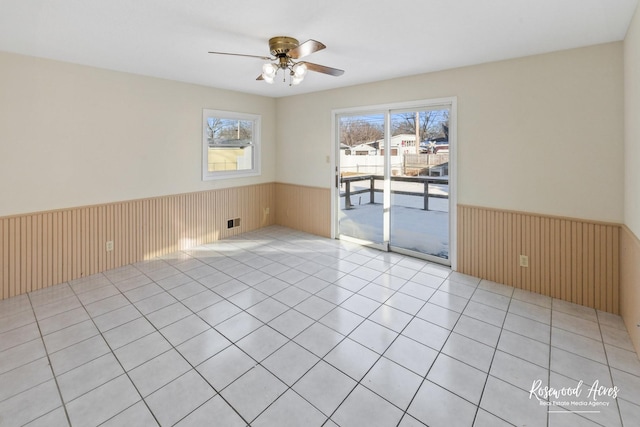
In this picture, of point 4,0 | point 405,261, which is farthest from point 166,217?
point 405,261

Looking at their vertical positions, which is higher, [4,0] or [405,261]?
[4,0]

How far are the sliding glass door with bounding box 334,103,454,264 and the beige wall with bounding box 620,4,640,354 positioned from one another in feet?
5.27

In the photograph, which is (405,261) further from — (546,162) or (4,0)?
(4,0)

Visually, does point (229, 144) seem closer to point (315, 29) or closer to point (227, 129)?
point (227, 129)

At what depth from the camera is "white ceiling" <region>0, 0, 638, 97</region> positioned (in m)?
2.23

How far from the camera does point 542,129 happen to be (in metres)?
3.18

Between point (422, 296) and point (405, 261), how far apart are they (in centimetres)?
107

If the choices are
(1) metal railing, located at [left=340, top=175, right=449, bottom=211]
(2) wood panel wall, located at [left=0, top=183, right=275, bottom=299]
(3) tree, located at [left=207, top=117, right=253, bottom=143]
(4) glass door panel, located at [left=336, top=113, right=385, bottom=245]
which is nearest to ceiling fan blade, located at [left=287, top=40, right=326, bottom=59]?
(4) glass door panel, located at [left=336, top=113, right=385, bottom=245]

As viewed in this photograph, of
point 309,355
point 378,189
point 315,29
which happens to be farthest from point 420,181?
point 309,355

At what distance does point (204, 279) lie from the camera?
12.1ft

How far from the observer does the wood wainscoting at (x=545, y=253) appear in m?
2.94

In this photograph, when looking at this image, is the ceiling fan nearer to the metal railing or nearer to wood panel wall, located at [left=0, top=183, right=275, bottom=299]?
the metal railing

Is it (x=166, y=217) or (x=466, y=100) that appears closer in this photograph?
(x=466, y=100)

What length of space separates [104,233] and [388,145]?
4.01 meters
